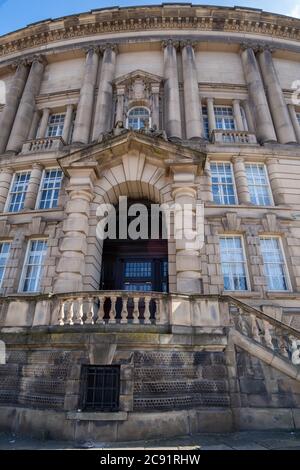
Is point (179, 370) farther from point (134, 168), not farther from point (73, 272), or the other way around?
point (134, 168)

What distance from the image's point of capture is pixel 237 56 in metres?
19.4

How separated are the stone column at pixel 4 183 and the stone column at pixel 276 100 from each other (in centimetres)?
1476

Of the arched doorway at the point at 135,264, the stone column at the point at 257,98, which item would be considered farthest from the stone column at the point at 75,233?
the stone column at the point at 257,98

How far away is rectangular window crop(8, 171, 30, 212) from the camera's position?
14328mm

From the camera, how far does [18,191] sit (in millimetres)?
14695

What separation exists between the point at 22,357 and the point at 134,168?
8.58 m

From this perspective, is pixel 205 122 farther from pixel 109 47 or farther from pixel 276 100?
pixel 109 47

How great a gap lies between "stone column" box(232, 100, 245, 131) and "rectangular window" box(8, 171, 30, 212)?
1209 cm

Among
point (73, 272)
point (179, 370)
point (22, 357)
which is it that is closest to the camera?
point (179, 370)

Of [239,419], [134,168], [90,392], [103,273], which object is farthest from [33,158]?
[239,419]

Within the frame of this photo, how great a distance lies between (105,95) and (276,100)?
399 inches

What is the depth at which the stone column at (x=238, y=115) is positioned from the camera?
16.0m

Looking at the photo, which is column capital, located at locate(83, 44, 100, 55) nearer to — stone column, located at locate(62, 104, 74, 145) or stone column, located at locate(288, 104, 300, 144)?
stone column, located at locate(62, 104, 74, 145)

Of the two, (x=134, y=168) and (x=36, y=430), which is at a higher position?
(x=134, y=168)
